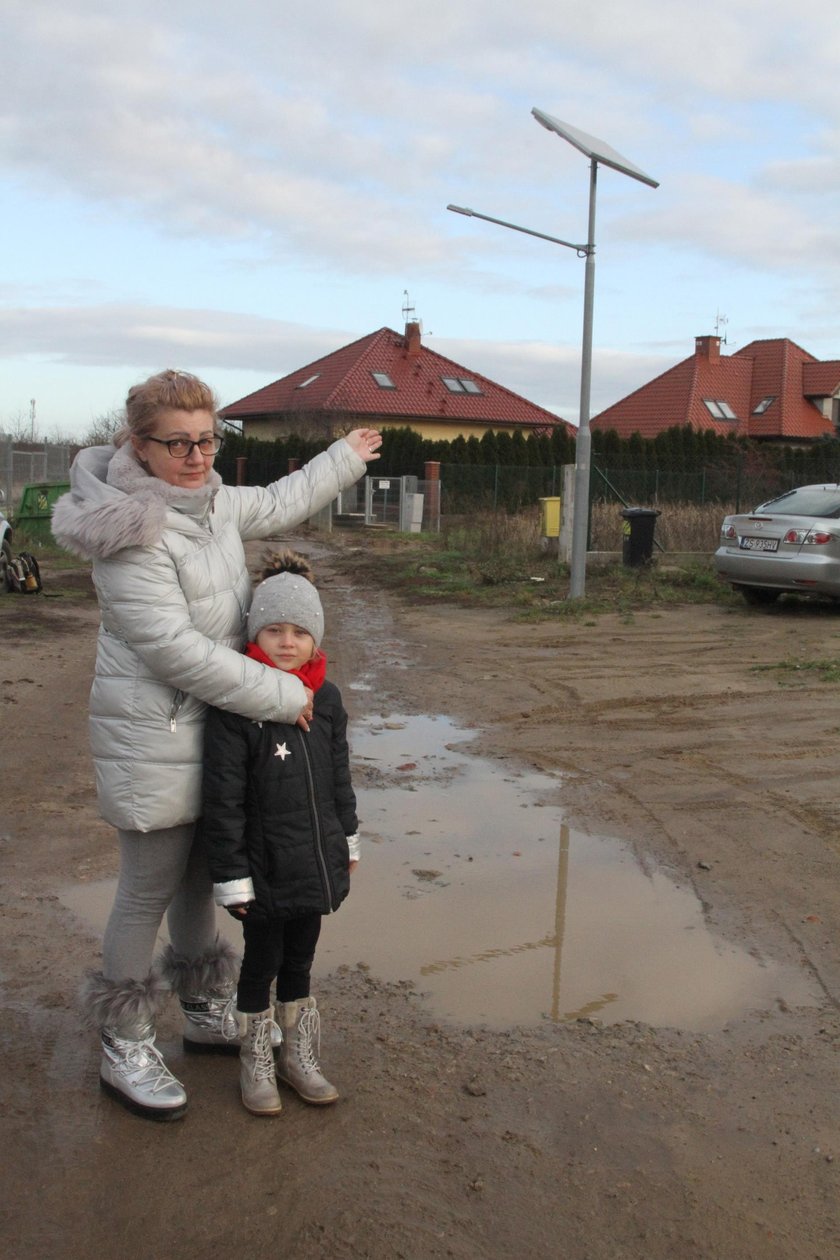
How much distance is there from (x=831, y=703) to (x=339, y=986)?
6.19 m

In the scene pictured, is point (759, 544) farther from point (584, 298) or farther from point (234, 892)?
point (234, 892)

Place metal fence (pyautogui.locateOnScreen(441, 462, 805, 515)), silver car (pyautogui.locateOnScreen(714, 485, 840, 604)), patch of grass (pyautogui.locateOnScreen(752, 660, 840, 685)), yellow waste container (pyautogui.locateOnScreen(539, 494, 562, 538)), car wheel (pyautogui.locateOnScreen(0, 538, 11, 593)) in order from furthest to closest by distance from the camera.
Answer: metal fence (pyautogui.locateOnScreen(441, 462, 805, 515)) → yellow waste container (pyautogui.locateOnScreen(539, 494, 562, 538)) → car wheel (pyautogui.locateOnScreen(0, 538, 11, 593)) → silver car (pyautogui.locateOnScreen(714, 485, 840, 604)) → patch of grass (pyautogui.locateOnScreen(752, 660, 840, 685))

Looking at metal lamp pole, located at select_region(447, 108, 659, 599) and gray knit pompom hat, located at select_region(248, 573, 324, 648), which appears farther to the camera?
metal lamp pole, located at select_region(447, 108, 659, 599)

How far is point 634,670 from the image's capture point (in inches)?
433

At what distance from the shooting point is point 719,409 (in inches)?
1849

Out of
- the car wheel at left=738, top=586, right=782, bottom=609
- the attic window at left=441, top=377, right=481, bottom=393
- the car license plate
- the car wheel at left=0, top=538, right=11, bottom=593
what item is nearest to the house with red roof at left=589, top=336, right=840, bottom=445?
the attic window at left=441, top=377, right=481, bottom=393

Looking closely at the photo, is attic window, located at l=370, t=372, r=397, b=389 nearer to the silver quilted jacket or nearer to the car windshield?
the car windshield

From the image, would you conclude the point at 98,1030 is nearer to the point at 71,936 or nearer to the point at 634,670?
the point at 71,936

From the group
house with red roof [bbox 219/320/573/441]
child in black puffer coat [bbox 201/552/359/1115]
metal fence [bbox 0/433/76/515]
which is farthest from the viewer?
house with red roof [bbox 219/320/573/441]

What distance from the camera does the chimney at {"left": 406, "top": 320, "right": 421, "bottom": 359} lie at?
4919 cm

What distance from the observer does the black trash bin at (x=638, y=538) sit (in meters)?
18.7

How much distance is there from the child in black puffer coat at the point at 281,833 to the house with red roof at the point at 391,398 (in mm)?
41641

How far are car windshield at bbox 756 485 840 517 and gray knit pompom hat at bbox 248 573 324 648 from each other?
11826 millimetres

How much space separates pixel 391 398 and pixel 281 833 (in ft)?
147
